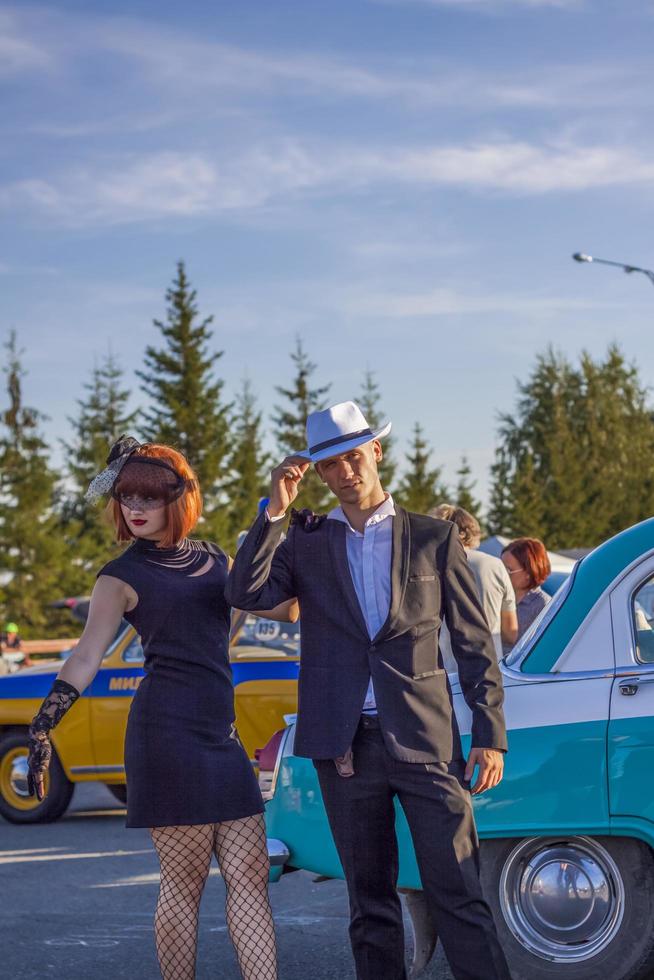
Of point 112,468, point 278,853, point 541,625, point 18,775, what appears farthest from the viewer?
point 18,775

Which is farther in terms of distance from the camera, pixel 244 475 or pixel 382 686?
pixel 244 475

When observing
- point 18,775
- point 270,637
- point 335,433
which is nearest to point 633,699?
point 335,433

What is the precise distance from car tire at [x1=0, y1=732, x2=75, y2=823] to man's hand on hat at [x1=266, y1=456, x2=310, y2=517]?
7.23 metres

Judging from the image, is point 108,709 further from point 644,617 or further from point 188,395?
point 188,395

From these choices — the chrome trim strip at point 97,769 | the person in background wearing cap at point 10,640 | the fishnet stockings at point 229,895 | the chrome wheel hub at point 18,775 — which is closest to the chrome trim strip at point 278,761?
the fishnet stockings at point 229,895

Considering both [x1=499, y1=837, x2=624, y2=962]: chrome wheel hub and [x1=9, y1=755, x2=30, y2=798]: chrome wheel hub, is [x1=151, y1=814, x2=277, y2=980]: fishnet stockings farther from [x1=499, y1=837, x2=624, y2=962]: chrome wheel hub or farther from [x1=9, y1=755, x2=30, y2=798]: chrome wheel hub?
[x1=9, y1=755, x2=30, y2=798]: chrome wheel hub

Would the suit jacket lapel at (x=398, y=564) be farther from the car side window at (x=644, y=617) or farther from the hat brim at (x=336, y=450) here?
the car side window at (x=644, y=617)

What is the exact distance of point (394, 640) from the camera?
162 inches

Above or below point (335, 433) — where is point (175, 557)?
below

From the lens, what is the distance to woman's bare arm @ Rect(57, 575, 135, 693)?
13.9 ft

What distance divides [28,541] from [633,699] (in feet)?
168

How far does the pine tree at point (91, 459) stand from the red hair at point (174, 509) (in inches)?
1992

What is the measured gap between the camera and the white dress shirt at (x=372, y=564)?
416cm

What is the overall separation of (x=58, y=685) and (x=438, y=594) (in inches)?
44.7
